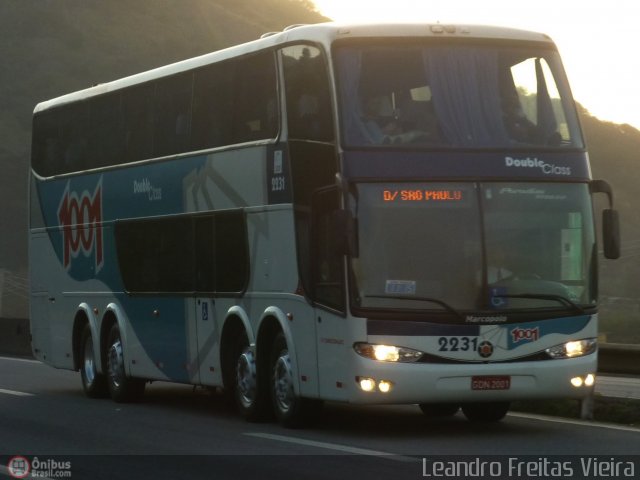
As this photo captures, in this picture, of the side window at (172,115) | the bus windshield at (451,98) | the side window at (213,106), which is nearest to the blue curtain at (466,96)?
the bus windshield at (451,98)

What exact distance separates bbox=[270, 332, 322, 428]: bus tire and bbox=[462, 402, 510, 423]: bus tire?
1.68 meters

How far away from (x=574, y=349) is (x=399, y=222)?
2017 mm

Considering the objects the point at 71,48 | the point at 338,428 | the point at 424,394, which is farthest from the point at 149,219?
the point at 71,48

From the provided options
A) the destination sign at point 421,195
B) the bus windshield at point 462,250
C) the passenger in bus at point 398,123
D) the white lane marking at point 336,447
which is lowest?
the white lane marking at point 336,447

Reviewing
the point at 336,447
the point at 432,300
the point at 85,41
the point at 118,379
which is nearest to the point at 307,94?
Result: the point at 432,300

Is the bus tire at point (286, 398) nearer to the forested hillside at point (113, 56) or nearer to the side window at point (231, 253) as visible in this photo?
the side window at point (231, 253)

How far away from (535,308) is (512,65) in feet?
8.07

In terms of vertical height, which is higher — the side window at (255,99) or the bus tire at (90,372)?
the side window at (255,99)

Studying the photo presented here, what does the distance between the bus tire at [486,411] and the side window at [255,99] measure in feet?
11.2

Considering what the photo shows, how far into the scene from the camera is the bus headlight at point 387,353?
14.8m

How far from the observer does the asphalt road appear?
1242cm

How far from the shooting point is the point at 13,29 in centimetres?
12925

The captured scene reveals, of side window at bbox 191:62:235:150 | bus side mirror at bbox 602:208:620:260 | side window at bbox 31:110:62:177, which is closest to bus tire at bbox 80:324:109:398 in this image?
side window at bbox 31:110:62:177

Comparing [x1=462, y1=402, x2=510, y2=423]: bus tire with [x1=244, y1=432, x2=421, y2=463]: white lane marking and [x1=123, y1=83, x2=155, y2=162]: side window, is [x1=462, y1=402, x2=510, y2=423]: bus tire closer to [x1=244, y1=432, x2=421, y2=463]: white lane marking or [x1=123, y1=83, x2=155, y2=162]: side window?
[x1=244, y1=432, x2=421, y2=463]: white lane marking
